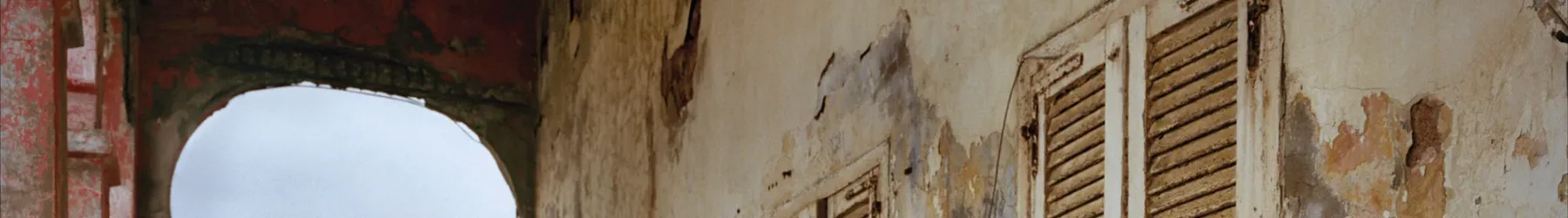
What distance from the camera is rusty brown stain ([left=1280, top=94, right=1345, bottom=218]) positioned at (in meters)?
2.21

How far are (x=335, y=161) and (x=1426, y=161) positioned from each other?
8254 mm

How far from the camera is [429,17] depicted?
705 centimetres

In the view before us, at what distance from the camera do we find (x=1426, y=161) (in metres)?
2.07

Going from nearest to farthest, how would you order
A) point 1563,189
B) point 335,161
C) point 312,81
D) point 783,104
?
point 1563,189, point 783,104, point 312,81, point 335,161

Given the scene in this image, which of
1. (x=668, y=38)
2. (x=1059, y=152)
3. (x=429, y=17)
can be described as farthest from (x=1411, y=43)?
(x=429, y=17)

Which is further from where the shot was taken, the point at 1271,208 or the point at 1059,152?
the point at 1059,152

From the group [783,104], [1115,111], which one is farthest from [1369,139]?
[783,104]

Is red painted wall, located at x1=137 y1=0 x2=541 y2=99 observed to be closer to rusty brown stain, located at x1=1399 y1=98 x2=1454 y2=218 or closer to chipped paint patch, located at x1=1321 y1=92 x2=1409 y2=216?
chipped paint patch, located at x1=1321 y1=92 x2=1409 y2=216

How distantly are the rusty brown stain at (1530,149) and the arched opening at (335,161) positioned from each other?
7.15 m

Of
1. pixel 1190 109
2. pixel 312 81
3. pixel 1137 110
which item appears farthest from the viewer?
pixel 312 81

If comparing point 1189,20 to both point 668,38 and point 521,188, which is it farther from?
point 521,188

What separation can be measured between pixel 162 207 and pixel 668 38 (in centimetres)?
241

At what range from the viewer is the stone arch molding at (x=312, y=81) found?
6.64 m

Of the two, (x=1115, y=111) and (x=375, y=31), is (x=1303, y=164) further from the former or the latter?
(x=375, y=31)
